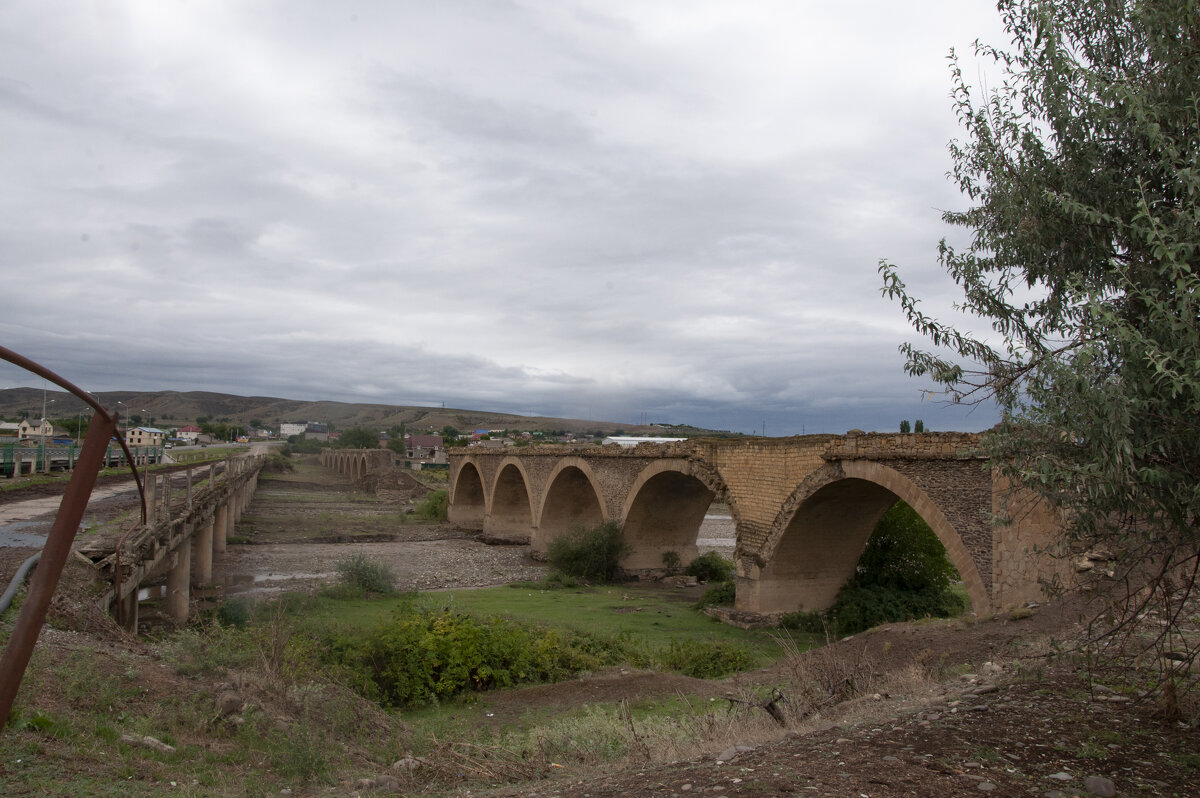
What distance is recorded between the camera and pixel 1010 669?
22.9 ft

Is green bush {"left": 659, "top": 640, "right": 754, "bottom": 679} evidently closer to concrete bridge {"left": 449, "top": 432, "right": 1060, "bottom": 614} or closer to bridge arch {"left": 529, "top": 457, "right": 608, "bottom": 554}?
concrete bridge {"left": 449, "top": 432, "right": 1060, "bottom": 614}

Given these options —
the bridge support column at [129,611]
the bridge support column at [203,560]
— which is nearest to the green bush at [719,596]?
the bridge support column at [129,611]

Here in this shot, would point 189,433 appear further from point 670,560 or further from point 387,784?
point 387,784

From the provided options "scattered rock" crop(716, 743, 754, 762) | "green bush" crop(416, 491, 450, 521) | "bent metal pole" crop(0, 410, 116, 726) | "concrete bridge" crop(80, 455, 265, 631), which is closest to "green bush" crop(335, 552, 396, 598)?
"concrete bridge" crop(80, 455, 265, 631)

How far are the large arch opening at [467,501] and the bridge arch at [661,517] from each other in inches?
739

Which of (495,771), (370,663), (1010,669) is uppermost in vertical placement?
(1010,669)

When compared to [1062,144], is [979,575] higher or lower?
lower

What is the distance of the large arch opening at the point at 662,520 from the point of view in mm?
23225

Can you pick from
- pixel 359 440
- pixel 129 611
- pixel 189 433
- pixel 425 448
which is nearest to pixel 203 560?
pixel 129 611

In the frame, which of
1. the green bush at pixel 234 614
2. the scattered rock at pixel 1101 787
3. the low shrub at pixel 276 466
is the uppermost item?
the scattered rock at pixel 1101 787

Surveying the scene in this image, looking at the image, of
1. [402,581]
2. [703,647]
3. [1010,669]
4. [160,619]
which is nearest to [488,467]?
[402,581]

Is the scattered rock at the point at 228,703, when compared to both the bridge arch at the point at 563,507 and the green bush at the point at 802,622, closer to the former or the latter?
the green bush at the point at 802,622

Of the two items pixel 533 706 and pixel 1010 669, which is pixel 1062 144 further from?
pixel 533 706

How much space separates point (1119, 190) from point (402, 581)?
70.9 ft
